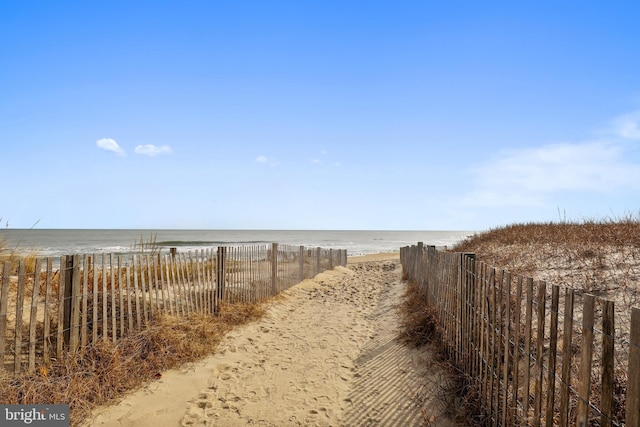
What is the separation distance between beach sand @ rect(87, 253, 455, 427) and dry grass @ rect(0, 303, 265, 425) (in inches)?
6.6

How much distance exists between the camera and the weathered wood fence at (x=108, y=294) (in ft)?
→ 15.1

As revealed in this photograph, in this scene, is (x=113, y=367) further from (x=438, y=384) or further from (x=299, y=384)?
(x=438, y=384)

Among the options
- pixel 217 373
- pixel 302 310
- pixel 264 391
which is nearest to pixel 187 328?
pixel 217 373

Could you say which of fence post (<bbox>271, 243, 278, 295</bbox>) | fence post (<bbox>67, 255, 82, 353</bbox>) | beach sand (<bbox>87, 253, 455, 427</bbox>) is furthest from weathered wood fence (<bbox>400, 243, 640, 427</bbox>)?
fence post (<bbox>271, 243, 278, 295</bbox>)

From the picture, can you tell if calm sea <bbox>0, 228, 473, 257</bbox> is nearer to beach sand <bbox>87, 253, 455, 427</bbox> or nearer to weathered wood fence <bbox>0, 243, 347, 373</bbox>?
weathered wood fence <bbox>0, 243, 347, 373</bbox>

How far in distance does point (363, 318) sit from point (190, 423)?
16.5ft

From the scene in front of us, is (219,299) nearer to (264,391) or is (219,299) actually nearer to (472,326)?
(264,391)

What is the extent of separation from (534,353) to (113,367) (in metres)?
4.87

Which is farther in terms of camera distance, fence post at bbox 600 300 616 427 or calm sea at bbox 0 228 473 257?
calm sea at bbox 0 228 473 257

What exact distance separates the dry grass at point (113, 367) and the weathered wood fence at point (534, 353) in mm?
3763

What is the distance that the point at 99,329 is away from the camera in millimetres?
5445

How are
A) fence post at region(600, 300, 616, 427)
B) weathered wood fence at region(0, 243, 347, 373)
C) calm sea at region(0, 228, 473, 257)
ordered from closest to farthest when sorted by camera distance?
1. fence post at region(600, 300, 616, 427)
2. weathered wood fence at region(0, 243, 347, 373)
3. calm sea at region(0, 228, 473, 257)

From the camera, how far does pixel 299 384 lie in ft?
17.2

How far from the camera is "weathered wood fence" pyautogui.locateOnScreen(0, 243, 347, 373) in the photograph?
459 cm
